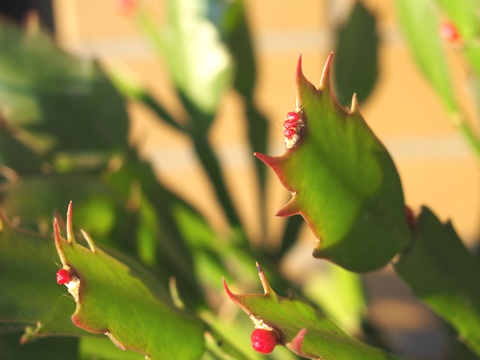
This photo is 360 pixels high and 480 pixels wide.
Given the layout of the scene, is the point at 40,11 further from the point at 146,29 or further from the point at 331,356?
Answer: the point at 331,356

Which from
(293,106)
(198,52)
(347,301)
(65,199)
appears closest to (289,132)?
(65,199)

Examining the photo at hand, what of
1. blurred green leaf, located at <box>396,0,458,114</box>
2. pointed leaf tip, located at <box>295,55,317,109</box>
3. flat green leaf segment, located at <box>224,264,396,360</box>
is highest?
blurred green leaf, located at <box>396,0,458,114</box>

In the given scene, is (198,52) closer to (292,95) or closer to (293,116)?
(293,116)

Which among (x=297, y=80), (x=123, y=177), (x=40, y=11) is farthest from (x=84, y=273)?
(x=40, y=11)

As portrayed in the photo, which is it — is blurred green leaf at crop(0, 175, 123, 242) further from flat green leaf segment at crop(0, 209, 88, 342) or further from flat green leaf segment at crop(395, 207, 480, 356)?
flat green leaf segment at crop(395, 207, 480, 356)

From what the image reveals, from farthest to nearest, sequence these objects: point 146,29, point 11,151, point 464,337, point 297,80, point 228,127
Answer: point 228,127, point 146,29, point 11,151, point 464,337, point 297,80

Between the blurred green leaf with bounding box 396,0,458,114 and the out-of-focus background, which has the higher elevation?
the out-of-focus background

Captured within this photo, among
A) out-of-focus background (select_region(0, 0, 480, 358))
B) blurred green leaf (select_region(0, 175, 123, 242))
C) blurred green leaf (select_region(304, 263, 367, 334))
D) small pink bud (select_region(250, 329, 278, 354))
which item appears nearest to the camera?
small pink bud (select_region(250, 329, 278, 354))

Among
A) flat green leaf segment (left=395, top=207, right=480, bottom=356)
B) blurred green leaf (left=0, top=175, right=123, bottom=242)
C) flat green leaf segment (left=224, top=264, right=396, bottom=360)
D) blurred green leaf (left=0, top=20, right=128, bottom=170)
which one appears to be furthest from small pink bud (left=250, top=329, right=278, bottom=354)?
blurred green leaf (left=0, top=20, right=128, bottom=170)

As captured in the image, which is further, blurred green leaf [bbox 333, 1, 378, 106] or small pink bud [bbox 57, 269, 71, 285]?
blurred green leaf [bbox 333, 1, 378, 106]
